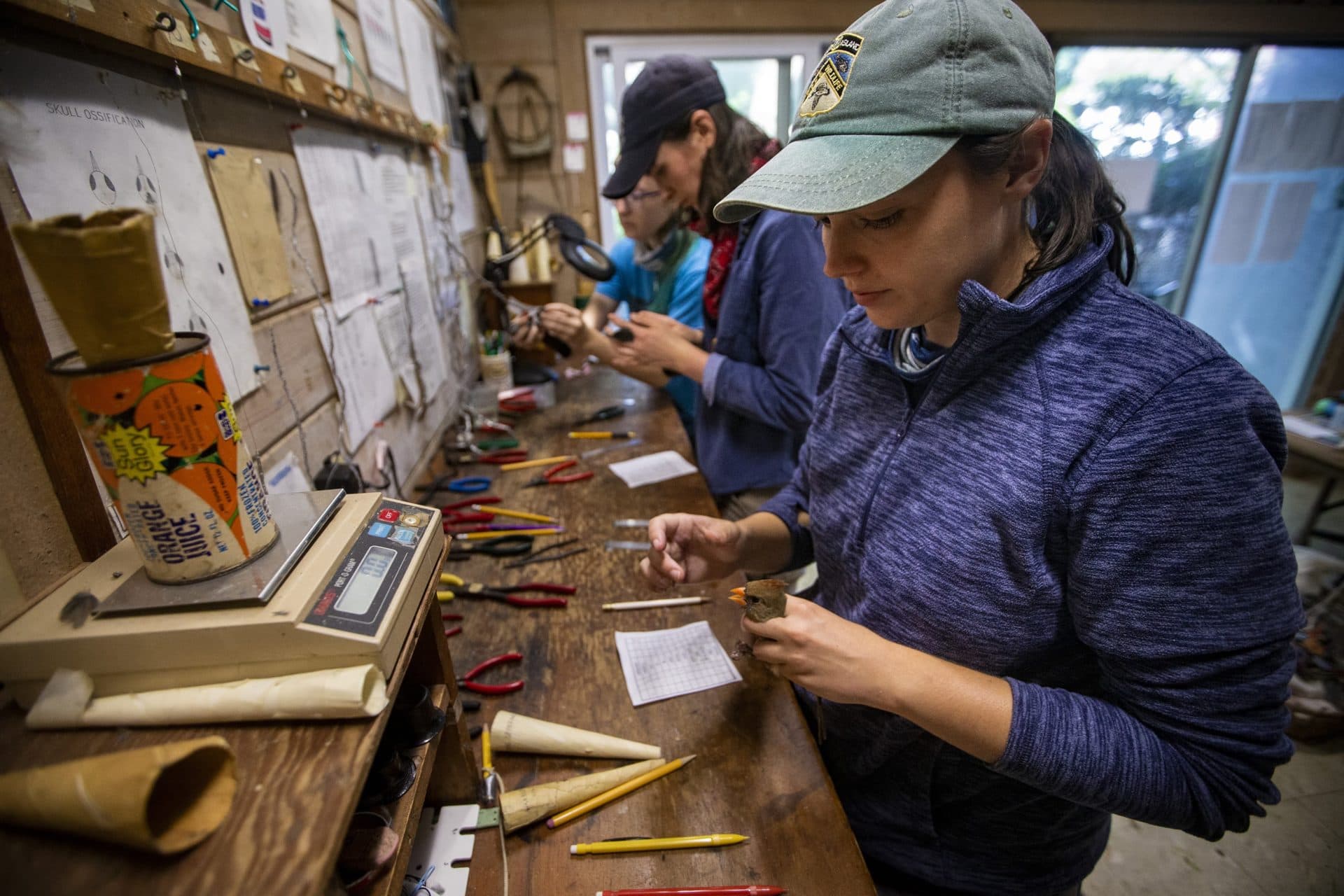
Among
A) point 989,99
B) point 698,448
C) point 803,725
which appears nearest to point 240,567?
point 803,725

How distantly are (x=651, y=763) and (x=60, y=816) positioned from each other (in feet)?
1.93

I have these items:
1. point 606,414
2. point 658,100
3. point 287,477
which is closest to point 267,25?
point 287,477

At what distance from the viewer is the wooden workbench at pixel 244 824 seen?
343mm

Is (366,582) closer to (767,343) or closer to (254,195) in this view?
(254,195)

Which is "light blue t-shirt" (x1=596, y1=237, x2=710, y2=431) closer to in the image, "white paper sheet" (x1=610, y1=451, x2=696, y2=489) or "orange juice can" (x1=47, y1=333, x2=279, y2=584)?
"white paper sheet" (x1=610, y1=451, x2=696, y2=489)

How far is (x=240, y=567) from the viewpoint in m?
0.48

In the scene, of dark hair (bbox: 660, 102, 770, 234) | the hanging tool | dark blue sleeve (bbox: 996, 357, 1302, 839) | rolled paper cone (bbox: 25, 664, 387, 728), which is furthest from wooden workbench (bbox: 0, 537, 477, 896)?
the hanging tool

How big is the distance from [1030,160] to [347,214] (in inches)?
49.7

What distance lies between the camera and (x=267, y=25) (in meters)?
0.93

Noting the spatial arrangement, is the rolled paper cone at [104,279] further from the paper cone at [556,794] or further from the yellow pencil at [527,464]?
the yellow pencil at [527,464]

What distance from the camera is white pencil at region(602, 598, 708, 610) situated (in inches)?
42.9

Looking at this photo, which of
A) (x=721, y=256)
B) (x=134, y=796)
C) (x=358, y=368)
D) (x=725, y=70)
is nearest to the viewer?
(x=134, y=796)

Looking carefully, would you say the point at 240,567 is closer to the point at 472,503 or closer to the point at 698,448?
the point at 472,503

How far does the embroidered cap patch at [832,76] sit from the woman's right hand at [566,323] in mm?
1308
